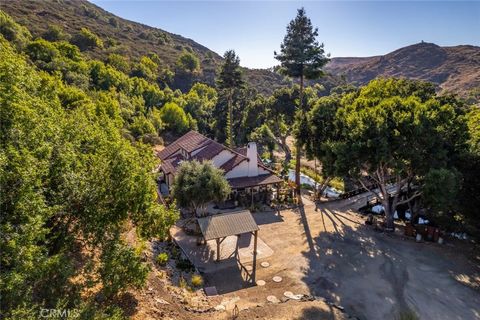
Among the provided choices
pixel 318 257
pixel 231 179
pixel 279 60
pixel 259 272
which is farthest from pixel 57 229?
pixel 279 60

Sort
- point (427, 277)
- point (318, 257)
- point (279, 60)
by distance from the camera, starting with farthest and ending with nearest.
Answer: point (279, 60)
point (318, 257)
point (427, 277)

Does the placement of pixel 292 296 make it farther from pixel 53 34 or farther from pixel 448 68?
pixel 448 68

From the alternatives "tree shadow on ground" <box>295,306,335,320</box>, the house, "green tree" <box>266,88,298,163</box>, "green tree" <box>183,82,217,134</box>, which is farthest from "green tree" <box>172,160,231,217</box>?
"green tree" <box>183,82,217,134</box>

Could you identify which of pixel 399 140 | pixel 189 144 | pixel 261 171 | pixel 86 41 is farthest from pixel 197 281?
pixel 86 41

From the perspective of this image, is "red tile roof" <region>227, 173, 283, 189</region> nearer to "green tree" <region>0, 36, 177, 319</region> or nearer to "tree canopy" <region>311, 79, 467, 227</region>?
"tree canopy" <region>311, 79, 467, 227</region>

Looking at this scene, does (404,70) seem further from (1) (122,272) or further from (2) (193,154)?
(1) (122,272)

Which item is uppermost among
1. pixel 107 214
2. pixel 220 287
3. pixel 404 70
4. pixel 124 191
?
pixel 404 70
